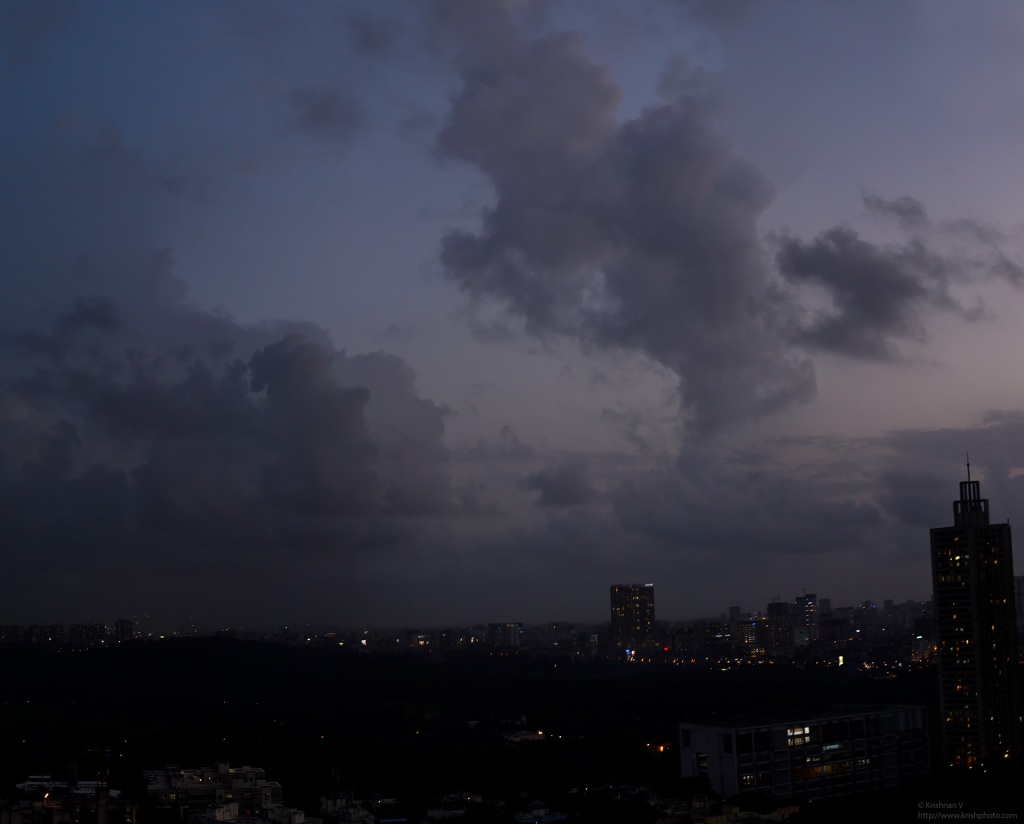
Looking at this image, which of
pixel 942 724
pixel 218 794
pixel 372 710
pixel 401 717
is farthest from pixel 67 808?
pixel 372 710

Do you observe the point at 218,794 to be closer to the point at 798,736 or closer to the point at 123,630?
the point at 798,736

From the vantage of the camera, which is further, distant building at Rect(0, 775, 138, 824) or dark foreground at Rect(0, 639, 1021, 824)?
dark foreground at Rect(0, 639, 1021, 824)

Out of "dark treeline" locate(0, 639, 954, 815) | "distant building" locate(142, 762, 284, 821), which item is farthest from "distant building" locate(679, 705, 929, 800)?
"distant building" locate(142, 762, 284, 821)

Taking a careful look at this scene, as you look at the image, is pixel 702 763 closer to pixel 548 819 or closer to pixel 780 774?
pixel 780 774

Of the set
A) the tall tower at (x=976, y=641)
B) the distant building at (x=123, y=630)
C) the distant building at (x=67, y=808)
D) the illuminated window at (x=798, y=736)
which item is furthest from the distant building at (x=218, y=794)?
the distant building at (x=123, y=630)

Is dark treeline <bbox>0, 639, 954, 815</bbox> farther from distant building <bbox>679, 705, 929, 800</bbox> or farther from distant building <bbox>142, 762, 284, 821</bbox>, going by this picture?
distant building <bbox>679, 705, 929, 800</bbox>

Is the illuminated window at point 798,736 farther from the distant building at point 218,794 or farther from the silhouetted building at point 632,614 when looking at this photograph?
the silhouetted building at point 632,614
